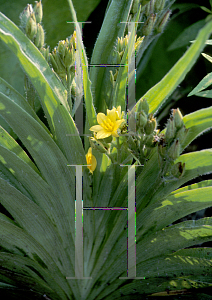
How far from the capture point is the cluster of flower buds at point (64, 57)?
0.43 m

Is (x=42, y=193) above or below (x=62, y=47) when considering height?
below

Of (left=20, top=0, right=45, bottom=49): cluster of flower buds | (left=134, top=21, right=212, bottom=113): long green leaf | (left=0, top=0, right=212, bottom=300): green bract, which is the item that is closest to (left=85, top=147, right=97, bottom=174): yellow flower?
(left=0, top=0, right=212, bottom=300): green bract

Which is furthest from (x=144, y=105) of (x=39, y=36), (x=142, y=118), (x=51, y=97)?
(x=39, y=36)

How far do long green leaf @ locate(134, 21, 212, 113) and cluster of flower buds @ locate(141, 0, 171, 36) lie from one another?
6.3 inches

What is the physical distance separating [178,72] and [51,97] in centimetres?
17

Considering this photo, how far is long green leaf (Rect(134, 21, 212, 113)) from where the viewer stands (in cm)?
27

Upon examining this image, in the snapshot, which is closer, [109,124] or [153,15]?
[109,124]

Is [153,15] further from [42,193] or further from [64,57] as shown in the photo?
[42,193]

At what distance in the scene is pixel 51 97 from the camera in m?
0.40

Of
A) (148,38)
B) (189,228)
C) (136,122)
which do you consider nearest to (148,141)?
(136,122)

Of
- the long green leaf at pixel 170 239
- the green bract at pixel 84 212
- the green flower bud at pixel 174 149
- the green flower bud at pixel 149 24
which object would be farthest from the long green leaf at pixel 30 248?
the green flower bud at pixel 149 24

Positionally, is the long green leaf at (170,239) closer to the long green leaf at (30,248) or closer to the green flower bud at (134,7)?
the long green leaf at (30,248)

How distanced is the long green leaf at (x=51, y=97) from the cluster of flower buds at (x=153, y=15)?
0.61ft

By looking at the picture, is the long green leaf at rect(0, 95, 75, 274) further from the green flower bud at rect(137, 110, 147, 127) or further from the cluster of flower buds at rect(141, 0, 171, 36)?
the cluster of flower buds at rect(141, 0, 171, 36)
